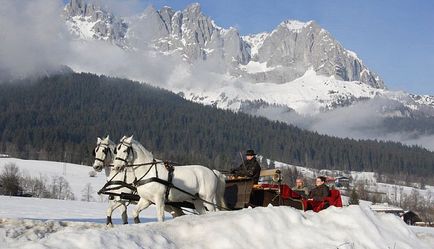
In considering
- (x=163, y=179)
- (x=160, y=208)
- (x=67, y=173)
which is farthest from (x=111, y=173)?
(x=67, y=173)

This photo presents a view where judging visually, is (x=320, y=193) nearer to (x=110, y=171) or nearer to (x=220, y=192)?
(x=220, y=192)

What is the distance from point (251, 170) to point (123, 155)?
11.8 ft

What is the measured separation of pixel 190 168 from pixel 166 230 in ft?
17.5

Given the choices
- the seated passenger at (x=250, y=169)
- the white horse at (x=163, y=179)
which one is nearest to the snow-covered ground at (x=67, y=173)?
the seated passenger at (x=250, y=169)

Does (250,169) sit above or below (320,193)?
above

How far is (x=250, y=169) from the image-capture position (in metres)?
15.7

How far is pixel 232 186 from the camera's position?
15.5m

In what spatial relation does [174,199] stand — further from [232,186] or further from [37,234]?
[37,234]

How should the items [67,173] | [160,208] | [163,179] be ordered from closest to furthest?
[160,208]
[163,179]
[67,173]

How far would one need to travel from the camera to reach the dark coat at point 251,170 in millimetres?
15656

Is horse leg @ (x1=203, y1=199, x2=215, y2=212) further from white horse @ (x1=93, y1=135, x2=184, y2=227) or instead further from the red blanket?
the red blanket

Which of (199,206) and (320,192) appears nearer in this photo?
(199,206)

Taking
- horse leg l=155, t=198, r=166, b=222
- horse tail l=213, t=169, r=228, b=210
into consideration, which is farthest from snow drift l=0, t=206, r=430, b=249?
horse tail l=213, t=169, r=228, b=210

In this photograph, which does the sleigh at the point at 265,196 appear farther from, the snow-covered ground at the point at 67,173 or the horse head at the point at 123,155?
the snow-covered ground at the point at 67,173
